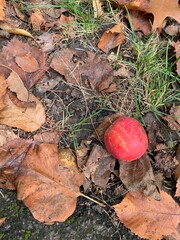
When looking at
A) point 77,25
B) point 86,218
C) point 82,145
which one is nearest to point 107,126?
point 82,145

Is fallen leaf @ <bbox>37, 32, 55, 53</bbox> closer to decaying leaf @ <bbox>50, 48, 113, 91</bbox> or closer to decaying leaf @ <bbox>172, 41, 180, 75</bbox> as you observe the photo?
decaying leaf @ <bbox>50, 48, 113, 91</bbox>

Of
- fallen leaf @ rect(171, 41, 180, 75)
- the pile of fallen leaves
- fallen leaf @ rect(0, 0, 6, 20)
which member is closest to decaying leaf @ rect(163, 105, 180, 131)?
the pile of fallen leaves

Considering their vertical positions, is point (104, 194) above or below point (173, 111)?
below

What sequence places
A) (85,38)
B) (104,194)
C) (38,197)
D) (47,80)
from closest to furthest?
(38,197), (104,194), (47,80), (85,38)

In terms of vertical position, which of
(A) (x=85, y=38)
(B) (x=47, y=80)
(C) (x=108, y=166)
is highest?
(A) (x=85, y=38)

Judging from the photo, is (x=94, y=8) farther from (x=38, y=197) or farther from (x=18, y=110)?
(x=38, y=197)

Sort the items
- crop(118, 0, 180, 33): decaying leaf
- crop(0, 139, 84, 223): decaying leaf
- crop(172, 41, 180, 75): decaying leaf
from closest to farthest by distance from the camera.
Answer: crop(0, 139, 84, 223): decaying leaf
crop(172, 41, 180, 75): decaying leaf
crop(118, 0, 180, 33): decaying leaf

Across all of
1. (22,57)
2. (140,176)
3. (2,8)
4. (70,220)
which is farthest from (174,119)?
(2,8)
